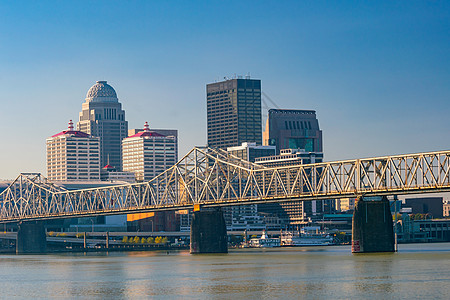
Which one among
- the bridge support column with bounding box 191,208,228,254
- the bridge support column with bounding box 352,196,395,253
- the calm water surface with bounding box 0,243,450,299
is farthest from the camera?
the bridge support column with bounding box 191,208,228,254

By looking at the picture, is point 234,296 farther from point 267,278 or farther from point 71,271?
point 71,271

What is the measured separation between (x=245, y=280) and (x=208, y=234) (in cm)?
7337

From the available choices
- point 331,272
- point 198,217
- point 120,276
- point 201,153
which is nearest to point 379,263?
point 331,272

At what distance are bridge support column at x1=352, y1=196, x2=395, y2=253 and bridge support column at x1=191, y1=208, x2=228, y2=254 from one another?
3444 cm

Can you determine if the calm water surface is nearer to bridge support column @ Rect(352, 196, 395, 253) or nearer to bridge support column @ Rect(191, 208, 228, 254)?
bridge support column @ Rect(352, 196, 395, 253)

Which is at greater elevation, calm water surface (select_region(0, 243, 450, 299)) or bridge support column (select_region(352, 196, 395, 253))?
bridge support column (select_region(352, 196, 395, 253))

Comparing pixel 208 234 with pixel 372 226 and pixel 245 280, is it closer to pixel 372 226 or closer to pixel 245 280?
pixel 372 226

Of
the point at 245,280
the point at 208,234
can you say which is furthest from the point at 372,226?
the point at 245,280

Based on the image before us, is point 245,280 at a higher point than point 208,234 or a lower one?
lower

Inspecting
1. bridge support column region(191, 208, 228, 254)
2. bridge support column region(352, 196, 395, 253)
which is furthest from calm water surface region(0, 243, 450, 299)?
bridge support column region(191, 208, 228, 254)

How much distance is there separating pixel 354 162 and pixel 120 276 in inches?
1988

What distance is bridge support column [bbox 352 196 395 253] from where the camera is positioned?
14600cm

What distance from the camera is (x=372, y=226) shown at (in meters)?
146

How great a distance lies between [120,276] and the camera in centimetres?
11431
